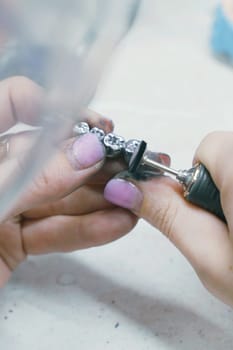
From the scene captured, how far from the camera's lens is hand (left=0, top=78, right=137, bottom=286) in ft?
1.11

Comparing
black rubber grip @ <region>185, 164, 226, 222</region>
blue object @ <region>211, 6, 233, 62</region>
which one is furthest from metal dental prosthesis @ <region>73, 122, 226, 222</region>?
blue object @ <region>211, 6, 233, 62</region>

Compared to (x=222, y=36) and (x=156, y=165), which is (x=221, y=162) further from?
(x=222, y=36)

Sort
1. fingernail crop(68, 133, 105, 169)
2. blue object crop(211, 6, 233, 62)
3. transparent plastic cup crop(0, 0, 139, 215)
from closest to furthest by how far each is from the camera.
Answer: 1. transparent plastic cup crop(0, 0, 139, 215)
2. fingernail crop(68, 133, 105, 169)
3. blue object crop(211, 6, 233, 62)

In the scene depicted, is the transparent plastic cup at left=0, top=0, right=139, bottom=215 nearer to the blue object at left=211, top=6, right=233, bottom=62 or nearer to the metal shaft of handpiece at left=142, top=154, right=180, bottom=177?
the metal shaft of handpiece at left=142, top=154, right=180, bottom=177

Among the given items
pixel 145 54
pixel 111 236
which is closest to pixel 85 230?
pixel 111 236

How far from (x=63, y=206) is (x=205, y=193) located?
105 mm

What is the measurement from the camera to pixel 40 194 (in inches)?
13.8

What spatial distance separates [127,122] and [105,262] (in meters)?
0.15

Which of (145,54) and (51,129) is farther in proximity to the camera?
(145,54)

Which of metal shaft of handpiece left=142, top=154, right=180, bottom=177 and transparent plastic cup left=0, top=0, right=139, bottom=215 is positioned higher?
transparent plastic cup left=0, top=0, right=139, bottom=215

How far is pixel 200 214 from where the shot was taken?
35 cm

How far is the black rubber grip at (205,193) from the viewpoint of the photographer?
35 cm

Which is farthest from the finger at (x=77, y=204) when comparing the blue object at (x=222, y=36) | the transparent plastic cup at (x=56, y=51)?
the blue object at (x=222, y=36)

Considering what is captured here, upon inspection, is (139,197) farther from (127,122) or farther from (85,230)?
(127,122)
